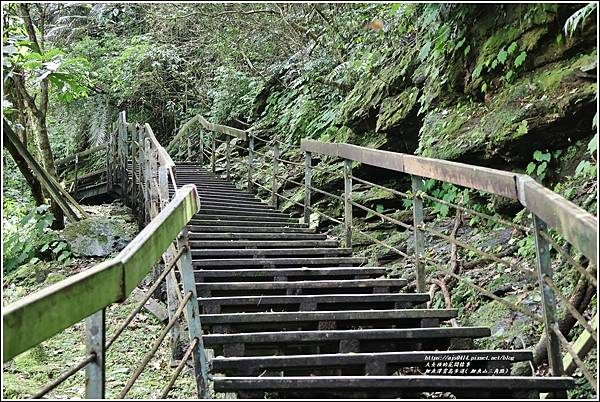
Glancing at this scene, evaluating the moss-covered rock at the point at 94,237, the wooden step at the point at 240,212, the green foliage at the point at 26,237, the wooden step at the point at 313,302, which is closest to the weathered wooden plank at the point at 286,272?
the wooden step at the point at 313,302

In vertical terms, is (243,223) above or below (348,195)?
below

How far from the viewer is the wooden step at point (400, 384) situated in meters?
2.55

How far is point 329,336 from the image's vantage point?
3.28 m

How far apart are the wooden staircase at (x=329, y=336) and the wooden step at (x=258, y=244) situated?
0.01 metres

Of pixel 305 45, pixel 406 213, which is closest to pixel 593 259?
pixel 406 213

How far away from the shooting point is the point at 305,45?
37.7 feet

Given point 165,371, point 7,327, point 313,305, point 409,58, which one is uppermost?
point 409,58

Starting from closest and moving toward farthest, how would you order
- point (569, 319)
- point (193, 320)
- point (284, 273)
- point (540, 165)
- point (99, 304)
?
point (99, 304) → point (193, 320) → point (569, 319) → point (540, 165) → point (284, 273)

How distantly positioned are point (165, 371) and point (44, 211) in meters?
4.26

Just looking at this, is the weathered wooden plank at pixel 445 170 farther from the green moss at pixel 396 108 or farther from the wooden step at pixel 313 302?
the green moss at pixel 396 108

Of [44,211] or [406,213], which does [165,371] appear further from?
[44,211]

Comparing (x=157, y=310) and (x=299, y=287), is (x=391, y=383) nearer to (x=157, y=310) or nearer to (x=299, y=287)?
(x=299, y=287)

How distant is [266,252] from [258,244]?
0.37 m

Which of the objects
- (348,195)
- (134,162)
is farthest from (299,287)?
(134,162)
